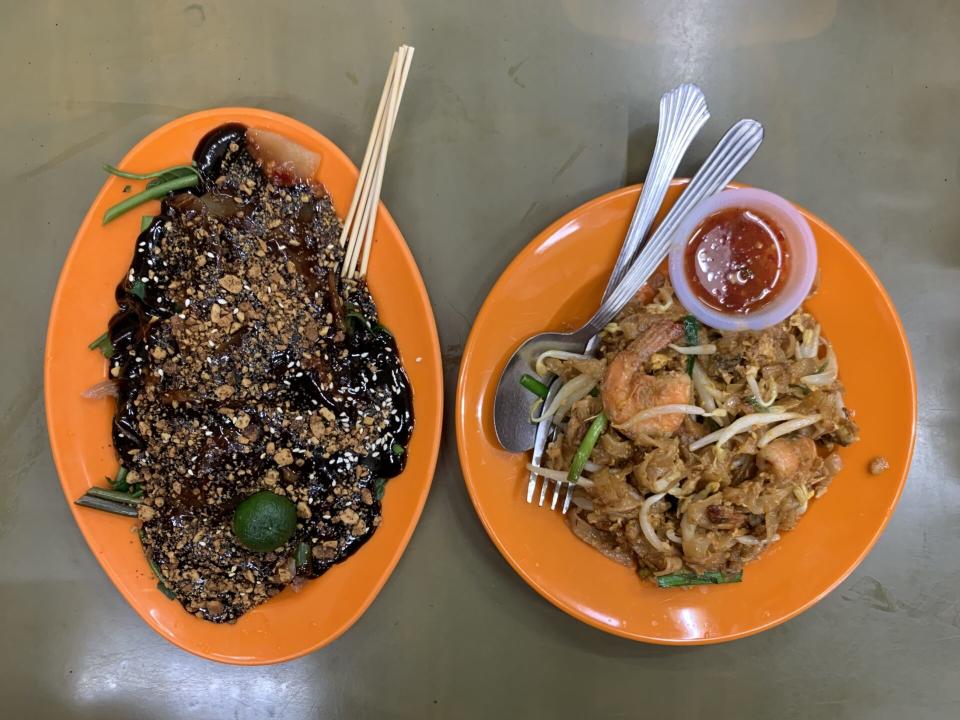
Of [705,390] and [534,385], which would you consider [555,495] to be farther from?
[705,390]

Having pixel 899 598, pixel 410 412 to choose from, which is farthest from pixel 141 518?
pixel 899 598

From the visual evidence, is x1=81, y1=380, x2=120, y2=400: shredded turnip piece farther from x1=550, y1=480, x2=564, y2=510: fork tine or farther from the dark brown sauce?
x1=550, y1=480, x2=564, y2=510: fork tine

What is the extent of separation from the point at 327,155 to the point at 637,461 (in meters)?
1.24

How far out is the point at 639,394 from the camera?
5.00 feet

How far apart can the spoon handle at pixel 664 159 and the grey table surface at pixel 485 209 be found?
0.71 feet

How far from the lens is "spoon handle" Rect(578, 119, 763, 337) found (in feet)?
5.31

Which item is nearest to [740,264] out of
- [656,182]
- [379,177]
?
[656,182]

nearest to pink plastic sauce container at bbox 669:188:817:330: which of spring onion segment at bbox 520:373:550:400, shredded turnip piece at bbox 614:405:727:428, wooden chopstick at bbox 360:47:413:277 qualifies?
shredded turnip piece at bbox 614:405:727:428

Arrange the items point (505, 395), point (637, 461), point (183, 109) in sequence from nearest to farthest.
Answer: point (637, 461), point (505, 395), point (183, 109)

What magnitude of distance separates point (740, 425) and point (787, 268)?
44cm

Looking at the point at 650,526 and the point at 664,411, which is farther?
the point at 650,526

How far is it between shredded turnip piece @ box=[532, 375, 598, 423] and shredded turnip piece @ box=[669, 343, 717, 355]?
0.78ft

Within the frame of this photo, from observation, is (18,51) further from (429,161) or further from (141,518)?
(141,518)

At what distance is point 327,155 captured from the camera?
169 cm
